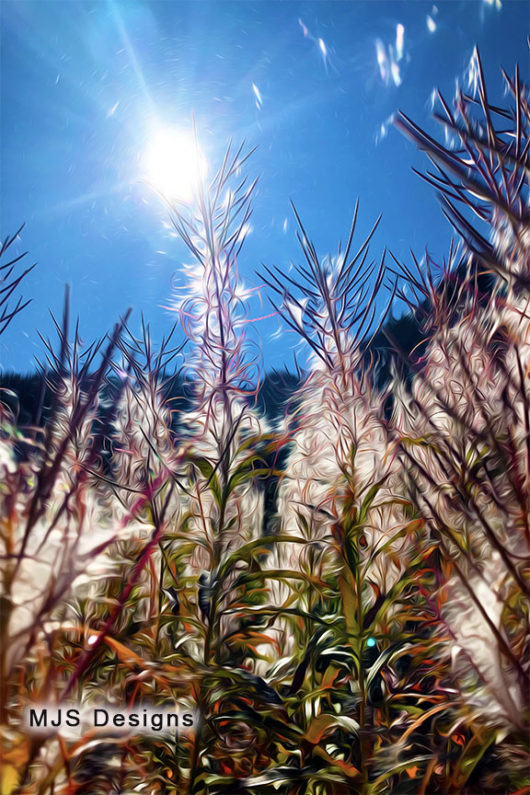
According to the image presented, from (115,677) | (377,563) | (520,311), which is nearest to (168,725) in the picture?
(115,677)

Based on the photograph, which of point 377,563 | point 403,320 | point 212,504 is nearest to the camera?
point 212,504

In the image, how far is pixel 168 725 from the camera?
3.11ft

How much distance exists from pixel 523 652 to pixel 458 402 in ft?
2.34

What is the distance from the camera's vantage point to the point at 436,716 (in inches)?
38.4

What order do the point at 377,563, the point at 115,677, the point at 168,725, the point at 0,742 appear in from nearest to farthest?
the point at 0,742 → the point at 168,725 → the point at 115,677 → the point at 377,563

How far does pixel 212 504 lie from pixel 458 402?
713 mm

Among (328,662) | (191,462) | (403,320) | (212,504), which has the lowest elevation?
(328,662)

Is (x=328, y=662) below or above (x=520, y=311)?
below

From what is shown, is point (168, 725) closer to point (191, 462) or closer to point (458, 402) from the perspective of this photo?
point (191, 462)

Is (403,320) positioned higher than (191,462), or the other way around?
(403,320)

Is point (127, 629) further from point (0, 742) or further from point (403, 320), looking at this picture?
point (403, 320)

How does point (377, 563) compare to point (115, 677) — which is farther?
point (377, 563)

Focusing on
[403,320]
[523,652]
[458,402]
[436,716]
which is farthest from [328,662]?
[403,320]

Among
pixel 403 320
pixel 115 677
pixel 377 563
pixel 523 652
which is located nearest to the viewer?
pixel 523 652
